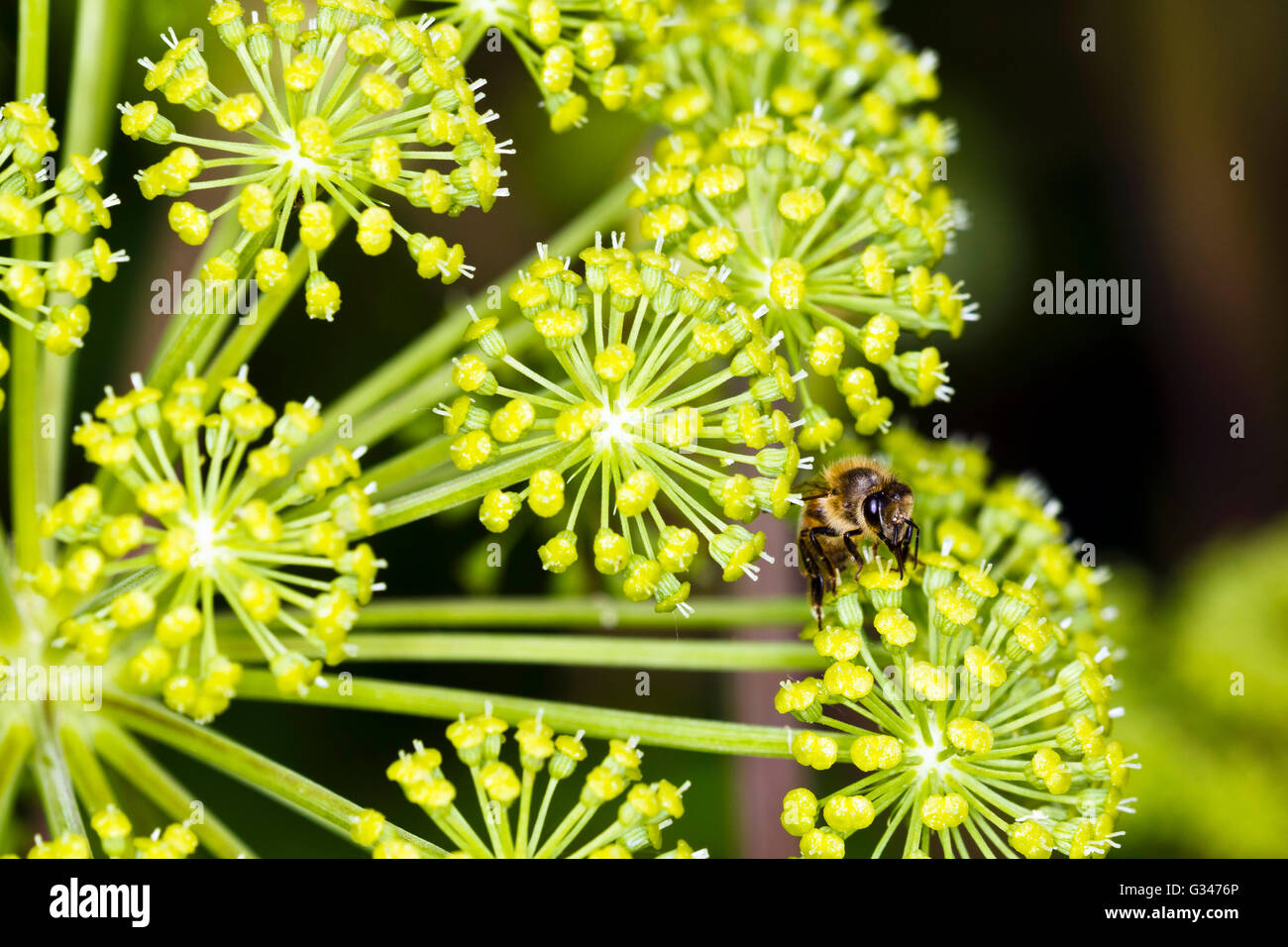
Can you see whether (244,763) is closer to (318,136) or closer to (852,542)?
(318,136)

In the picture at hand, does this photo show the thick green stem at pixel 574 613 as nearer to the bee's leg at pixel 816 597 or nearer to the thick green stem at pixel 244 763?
the bee's leg at pixel 816 597

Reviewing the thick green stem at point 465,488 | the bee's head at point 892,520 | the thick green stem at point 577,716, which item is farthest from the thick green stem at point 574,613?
the thick green stem at point 465,488

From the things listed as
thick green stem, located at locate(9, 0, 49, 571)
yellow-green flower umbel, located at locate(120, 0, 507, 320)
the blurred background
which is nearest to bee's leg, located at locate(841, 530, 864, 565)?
the blurred background

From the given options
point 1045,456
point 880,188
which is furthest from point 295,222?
point 1045,456

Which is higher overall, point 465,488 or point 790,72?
point 790,72

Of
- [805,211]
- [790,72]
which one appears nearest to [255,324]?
[805,211]

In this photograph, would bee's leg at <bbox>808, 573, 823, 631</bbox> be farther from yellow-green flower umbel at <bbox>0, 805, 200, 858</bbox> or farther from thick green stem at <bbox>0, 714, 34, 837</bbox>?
thick green stem at <bbox>0, 714, 34, 837</bbox>

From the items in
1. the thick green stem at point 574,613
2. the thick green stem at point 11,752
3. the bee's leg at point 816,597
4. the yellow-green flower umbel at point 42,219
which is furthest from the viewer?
the thick green stem at point 574,613
